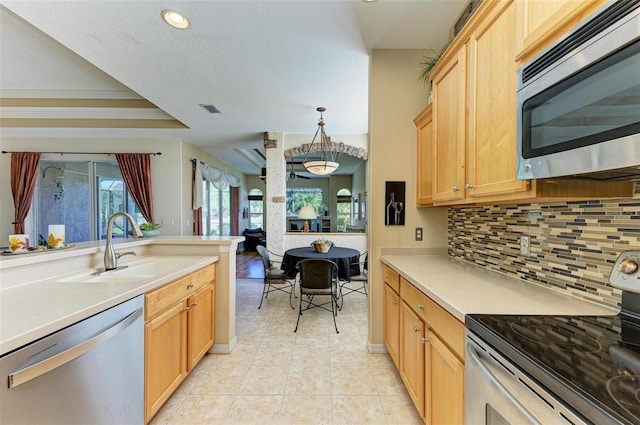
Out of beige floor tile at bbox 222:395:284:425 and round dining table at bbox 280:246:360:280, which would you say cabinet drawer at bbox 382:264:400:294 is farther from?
beige floor tile at bbox 222:395:284:425

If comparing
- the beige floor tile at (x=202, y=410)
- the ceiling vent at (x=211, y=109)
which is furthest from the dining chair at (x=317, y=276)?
the ceiling vent at (x=211, y=109)

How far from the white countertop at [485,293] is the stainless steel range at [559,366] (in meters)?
0.09

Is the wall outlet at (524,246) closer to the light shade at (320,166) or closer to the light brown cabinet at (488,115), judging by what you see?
the light brown cabinet at (488,115)

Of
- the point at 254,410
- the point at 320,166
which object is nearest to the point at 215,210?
the point at 320,166

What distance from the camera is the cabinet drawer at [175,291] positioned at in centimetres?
151

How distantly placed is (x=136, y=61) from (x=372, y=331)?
3423 mm

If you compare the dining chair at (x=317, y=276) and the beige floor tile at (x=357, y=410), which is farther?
the dining chair at (x=317, y=276)

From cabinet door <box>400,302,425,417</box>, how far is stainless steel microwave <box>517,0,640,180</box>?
1.00m

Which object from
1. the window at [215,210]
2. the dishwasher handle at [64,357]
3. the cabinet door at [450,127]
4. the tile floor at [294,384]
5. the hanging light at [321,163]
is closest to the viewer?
the dishwasher handle at [64,357]

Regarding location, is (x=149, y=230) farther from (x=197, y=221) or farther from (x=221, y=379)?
(x=197, y=221)

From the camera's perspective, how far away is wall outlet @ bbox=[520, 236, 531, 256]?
1431 millimetres

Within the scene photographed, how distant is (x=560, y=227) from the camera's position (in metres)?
1.24

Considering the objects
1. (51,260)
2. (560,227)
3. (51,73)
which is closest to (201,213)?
(51,73)

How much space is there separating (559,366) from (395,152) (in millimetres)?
1969
